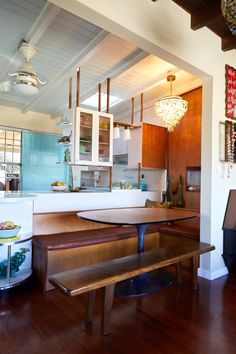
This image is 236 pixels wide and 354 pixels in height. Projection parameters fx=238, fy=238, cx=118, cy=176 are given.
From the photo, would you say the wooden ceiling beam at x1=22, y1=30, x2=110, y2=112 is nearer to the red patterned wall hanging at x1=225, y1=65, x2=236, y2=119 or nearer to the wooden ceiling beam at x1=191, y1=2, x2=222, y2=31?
the wooden ceiling beam at x1=191, y1=2, x2=222, y2=31

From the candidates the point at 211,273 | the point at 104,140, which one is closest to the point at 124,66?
the point at 104,140

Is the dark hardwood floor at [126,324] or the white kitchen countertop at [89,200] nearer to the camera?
the dark hardwood floor at [126,324]

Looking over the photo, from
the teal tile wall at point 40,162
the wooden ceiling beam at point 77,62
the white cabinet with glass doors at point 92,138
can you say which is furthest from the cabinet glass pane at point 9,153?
the white cabinet with glass doors at point 92,138

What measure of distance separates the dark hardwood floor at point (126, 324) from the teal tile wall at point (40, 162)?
3.86 m

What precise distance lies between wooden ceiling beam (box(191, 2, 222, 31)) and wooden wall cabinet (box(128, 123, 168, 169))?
211cm

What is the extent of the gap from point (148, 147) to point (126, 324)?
310 centimetres

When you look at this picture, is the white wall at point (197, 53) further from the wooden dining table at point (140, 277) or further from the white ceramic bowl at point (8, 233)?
the white ceramic bowl at point (8, 233)

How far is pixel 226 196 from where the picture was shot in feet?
9.83

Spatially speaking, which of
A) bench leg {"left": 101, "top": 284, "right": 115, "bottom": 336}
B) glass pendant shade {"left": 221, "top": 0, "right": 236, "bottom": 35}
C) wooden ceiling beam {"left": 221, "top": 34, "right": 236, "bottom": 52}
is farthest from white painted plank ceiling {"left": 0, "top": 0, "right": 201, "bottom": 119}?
bench leg {"left": 101, "top": 284, "right": 115, "bottom": 336}

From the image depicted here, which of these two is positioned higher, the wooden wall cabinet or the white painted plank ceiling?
the white painted plank ceiling

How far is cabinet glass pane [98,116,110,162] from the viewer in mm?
3947

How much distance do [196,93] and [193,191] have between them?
5.58 feet

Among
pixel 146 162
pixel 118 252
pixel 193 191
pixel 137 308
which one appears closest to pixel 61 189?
pixel 118 252

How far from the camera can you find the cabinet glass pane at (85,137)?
377 cm
